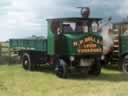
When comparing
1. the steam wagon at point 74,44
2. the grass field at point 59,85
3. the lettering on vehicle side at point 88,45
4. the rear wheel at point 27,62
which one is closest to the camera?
the grass field at point 59,85

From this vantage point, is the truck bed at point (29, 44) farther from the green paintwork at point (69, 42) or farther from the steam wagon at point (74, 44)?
the green paintwork at point (69, 42)

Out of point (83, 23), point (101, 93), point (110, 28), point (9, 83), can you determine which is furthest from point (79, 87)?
point (110, 28)

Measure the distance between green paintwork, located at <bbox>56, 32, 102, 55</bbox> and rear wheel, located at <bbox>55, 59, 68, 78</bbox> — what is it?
416 millimetres

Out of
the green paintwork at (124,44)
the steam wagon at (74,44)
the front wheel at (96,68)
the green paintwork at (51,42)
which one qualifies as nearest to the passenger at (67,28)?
→ the steam wagon at (74,44)

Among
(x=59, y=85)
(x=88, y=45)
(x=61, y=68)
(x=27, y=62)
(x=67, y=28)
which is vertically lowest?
(x=59, y=85)

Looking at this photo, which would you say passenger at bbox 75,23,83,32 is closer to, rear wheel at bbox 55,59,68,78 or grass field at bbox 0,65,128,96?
rear wheel at bbox 55,59,68,78

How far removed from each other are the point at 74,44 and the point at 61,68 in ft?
4.14

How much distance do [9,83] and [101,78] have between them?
4148 millimetres

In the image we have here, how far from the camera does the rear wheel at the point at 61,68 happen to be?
57.5ft

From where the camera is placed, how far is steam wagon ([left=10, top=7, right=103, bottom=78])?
57.4ft

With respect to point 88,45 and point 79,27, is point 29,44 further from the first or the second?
point 88,45

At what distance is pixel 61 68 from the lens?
58.4ft

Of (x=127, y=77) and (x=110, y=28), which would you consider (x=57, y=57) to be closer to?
(x=127, y=77)

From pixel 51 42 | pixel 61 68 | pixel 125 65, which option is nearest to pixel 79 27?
pixel 51 42
